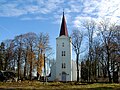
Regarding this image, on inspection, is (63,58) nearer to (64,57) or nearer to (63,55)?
(64,57)

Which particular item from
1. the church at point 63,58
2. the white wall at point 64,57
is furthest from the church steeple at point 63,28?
the white wall at point 64,57

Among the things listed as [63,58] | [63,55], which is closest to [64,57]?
[63,58]

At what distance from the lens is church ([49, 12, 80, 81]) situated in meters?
74.5

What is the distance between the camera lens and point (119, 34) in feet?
175

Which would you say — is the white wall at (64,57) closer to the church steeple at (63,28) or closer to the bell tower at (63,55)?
the bell tower at (63,55)

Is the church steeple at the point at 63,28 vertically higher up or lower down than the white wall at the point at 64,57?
higher up

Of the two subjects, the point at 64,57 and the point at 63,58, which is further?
the point at 64,57

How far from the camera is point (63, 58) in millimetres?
75250

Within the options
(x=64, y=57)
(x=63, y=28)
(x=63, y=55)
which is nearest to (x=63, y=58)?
(x=64, y=57)

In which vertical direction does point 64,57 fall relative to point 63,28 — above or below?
below

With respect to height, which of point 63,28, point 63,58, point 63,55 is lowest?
point 63,58

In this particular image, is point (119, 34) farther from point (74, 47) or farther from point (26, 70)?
point (26, 70)

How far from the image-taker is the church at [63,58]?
244 ft

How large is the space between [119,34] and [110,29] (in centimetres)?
244
